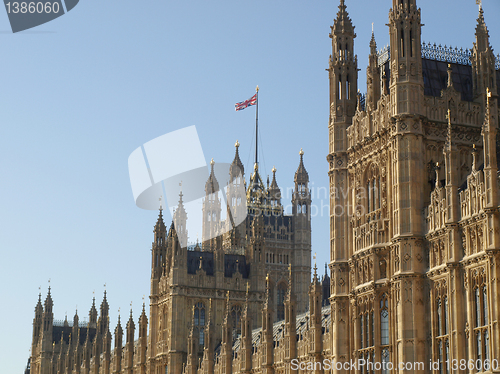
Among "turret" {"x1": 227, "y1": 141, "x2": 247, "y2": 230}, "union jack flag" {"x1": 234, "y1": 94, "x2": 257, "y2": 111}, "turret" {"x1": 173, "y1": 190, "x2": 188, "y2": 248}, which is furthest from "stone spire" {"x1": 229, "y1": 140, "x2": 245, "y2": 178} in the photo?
"turret" {"x1": 173, "y1": 190, "x2": 188, "y2": 248}

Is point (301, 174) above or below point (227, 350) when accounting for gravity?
above

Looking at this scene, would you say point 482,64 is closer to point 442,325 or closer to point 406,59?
point 406,59

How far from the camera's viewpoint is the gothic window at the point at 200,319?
9081 centimetres

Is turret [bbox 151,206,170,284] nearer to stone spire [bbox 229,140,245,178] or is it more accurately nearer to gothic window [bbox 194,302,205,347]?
gothic window [bbox 194,302,205,347]

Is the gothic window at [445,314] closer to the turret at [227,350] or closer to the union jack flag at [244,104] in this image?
the turret at [227,350]

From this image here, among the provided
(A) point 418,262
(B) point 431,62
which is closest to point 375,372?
(A) point 418,262


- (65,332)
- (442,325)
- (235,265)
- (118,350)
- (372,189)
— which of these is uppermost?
(235,265)

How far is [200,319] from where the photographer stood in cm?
9119

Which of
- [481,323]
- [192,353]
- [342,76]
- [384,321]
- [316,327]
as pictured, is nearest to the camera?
[481,323]

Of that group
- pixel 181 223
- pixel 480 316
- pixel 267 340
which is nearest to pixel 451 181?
pixel 480 316

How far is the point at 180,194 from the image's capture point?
324ft

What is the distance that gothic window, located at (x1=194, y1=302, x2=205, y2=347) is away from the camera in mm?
90812

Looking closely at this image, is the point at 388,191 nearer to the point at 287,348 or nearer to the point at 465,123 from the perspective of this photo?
the point at 465,123

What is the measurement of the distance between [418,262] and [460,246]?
3.41 metres
